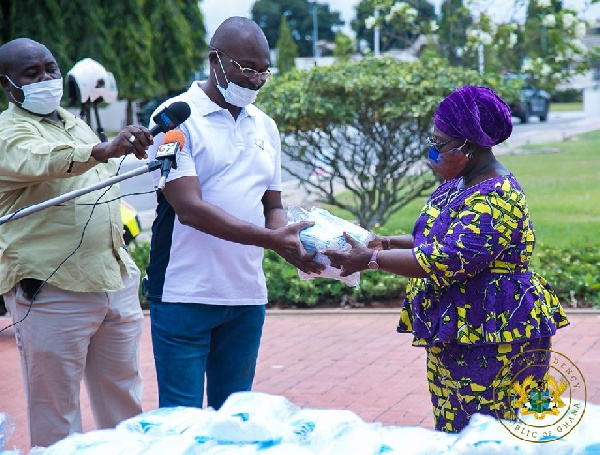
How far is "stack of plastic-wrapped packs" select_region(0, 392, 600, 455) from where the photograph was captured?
2496mm

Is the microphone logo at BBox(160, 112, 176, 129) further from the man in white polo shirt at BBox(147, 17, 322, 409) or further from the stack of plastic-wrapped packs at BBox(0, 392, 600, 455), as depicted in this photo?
the stack of plastic-wrapped packs at BBox(0, 392, 600, 455)

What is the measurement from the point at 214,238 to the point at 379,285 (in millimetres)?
4873

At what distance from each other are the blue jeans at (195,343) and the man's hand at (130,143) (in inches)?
24.9

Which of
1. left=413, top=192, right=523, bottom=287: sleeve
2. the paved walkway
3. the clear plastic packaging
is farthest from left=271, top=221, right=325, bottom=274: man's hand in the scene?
the paved walkway

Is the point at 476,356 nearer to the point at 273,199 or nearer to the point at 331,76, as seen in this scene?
the point at 273,199

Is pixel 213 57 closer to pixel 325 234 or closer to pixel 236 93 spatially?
pixel 236 93

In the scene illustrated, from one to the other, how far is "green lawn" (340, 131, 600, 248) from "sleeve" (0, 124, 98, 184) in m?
6.22

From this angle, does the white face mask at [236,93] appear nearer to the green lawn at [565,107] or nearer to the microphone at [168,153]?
the microphone at [168,153]

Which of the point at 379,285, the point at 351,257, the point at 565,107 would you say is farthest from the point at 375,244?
the point at 565,107

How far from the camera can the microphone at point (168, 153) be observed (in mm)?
2865

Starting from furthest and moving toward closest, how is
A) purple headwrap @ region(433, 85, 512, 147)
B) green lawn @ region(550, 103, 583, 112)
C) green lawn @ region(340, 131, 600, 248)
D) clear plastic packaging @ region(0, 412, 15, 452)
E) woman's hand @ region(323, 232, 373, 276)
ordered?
1. green lawn @ region(550, 103, 583, 112)
2. green lawn @ region(340, 131, 600, 248)
3. woman's hand @ region(323, 232, 373, 276)
4. purple headwrap @ region(433, 85, 512, 147)
5. clear plastic packaging @ region(0, 412, 15, 452)

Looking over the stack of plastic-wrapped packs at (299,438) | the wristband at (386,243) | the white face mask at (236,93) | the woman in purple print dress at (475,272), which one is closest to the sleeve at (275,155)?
the white face mask at (236,93)

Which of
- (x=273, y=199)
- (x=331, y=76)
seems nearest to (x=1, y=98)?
(x=331, y=76)

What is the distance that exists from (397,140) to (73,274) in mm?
6419
